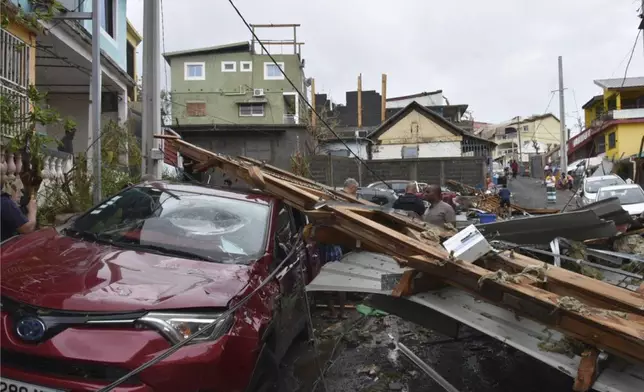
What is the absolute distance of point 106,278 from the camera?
2.81 meters

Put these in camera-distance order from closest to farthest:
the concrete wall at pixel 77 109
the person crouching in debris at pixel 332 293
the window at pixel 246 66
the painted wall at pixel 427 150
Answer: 1. the person crouching in debris at pixel 332 293
2. the concrete wall at pixel 77 109
3. the painted wall at pixel 427 150
4. the window at pixel 246 66

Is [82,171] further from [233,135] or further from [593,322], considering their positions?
[233,135]

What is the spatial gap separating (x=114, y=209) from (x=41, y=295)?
1613mm

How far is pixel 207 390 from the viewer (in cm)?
264

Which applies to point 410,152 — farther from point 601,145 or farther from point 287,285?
point 287,285

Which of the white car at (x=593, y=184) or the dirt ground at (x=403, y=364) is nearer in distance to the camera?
the dirt ground at (x=403, y=364)

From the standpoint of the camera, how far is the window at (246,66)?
125 feet

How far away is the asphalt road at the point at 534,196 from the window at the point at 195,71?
24.4 meters

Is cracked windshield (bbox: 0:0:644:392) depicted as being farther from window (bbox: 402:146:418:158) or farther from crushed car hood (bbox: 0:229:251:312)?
window (bbox: 402:146:418:158)

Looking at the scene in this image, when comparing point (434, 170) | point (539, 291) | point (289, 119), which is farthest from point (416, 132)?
point (539, 291)

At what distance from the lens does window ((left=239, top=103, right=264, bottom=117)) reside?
1473 inches

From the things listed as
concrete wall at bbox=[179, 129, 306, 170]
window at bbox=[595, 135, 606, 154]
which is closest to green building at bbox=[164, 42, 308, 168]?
concrete wall at bbox=[179, 129, 306, 170]

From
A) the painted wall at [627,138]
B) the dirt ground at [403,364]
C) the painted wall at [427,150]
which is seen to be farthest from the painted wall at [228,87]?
the dirt ground at [403,364]

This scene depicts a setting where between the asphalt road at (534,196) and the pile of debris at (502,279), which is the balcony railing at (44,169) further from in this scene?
the asphalt road at (534,196)
